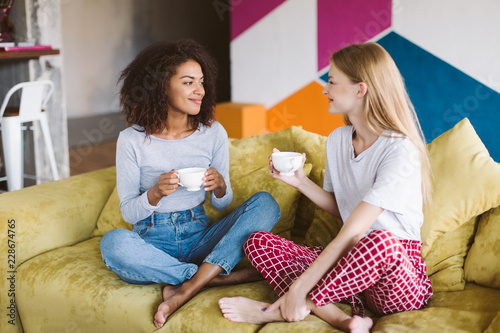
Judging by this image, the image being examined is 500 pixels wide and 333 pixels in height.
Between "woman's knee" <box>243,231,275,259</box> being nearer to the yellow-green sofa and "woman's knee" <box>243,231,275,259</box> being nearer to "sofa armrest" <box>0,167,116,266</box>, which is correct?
the yellow-green sofa

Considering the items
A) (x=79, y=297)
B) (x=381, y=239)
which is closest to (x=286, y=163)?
(x=381, y=239)

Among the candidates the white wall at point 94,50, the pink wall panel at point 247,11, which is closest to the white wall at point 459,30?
the pink wall panel at point 247,11

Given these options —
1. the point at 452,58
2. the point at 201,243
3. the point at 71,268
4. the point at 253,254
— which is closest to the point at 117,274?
the point at 71,268

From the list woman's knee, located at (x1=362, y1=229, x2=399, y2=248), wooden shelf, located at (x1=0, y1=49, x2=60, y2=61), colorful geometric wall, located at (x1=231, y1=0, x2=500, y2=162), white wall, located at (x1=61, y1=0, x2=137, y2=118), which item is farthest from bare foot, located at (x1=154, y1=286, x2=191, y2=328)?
white wall, located at (x1=61, y1=0, x2=137, y2=118)

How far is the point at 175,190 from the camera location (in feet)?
5.49

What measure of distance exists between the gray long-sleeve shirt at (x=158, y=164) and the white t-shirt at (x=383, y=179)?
42cm

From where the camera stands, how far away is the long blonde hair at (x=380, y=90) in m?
1.54

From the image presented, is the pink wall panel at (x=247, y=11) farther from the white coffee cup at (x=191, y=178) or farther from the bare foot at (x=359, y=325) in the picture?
the bare foot at (x=359, y=325)

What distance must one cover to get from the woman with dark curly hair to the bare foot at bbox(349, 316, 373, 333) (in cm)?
43

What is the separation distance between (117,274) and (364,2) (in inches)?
113

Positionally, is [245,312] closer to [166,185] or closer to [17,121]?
[166,185]

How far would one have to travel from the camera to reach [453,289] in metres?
1.63

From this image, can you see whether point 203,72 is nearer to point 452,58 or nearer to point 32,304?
point 32,304

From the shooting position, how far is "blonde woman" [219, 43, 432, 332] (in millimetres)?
1393
